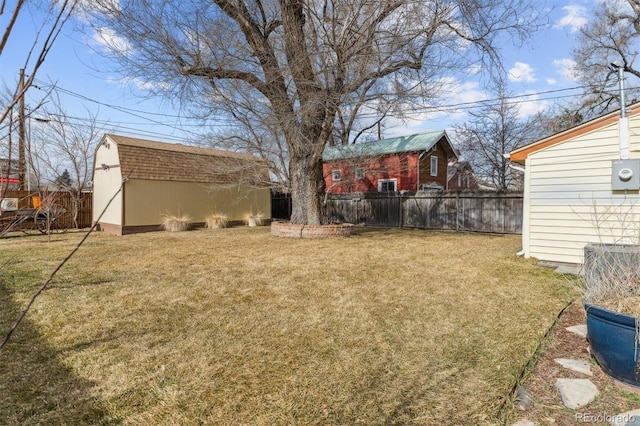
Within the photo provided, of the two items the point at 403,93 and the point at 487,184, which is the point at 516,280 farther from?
the point at 487,184

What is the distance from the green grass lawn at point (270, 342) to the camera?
196 cm

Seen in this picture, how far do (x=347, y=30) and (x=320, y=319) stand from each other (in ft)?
19.4

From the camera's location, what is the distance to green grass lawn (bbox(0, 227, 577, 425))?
1.96 meters

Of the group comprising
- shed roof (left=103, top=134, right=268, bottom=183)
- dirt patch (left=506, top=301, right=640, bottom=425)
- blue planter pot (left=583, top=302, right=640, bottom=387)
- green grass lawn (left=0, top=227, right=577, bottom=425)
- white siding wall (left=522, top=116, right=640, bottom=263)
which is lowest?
dirt patch (left=506, top=301, right=640, bottom=425)

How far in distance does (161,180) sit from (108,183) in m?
1.77

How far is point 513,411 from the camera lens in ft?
6.36

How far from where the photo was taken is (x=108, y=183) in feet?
39.0

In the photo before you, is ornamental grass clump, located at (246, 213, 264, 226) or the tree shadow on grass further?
ornamental grass clump, located at (246, 213, 264, 226)

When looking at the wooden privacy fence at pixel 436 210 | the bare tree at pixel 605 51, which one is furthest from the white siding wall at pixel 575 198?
the bare tree at pixel 605 51

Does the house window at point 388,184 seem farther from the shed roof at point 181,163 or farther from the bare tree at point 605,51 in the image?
the bare tree at point 605,51

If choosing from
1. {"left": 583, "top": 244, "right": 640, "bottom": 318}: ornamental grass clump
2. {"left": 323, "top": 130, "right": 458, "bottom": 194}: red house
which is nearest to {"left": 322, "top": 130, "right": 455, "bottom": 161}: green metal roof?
{"left": 323, "top": 130, "right": 458, "bottom": 194}: red house

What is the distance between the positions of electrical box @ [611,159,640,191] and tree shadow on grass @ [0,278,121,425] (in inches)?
257

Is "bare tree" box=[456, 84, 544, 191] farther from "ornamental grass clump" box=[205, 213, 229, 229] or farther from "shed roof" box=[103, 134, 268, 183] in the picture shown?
"ornamental grass clump" box=[205, 213, 229, 229]

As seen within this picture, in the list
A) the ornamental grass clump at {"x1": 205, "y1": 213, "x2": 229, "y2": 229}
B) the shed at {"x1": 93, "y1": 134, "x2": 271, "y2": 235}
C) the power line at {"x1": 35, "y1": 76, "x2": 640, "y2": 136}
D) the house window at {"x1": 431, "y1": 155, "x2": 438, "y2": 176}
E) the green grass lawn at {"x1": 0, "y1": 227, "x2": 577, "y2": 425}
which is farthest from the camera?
the house window at {"x1": 431, "y1": 155, "x2": 438, "y2": 176}
